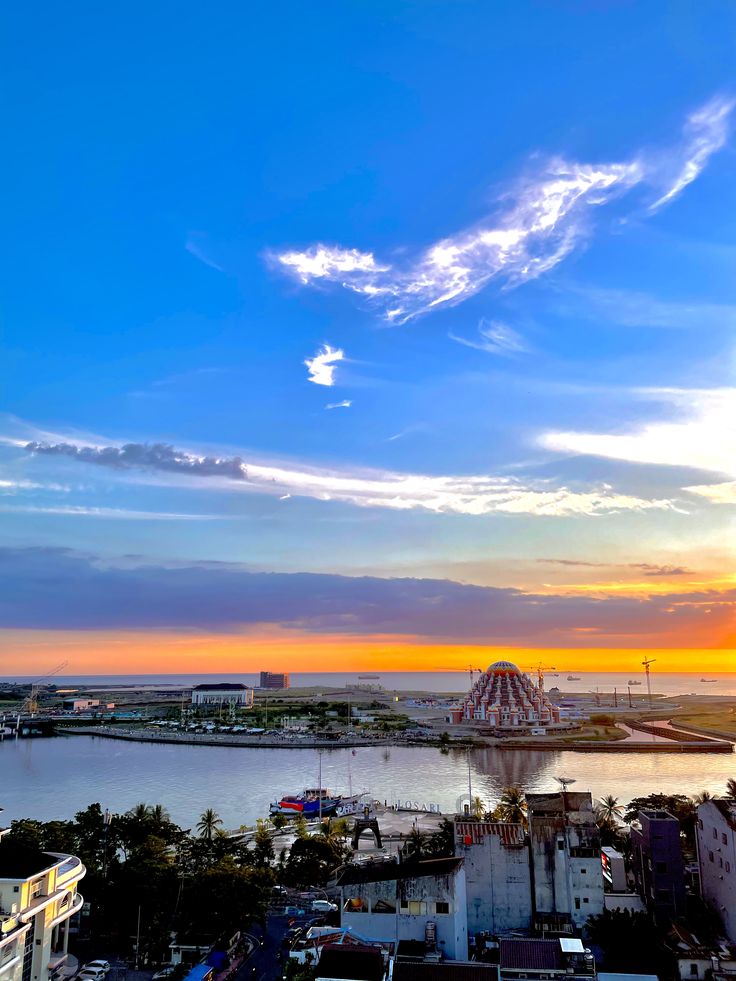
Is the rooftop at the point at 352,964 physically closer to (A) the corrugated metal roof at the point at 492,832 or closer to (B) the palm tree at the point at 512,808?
(A) the corrugated metal roof at the point at 492,832

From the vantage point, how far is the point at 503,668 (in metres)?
75.8

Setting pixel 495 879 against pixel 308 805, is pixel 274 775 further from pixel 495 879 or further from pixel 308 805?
pixel 495 879

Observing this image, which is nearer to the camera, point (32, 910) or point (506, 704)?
point (32, 910)

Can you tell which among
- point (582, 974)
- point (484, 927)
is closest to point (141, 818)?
point (484, 927)

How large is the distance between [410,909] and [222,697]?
9674cm

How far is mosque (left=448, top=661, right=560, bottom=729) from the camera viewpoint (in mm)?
69375

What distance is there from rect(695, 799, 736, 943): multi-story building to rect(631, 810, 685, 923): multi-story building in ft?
2.34

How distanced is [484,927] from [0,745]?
6009 centimetres

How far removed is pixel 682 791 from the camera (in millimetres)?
37250

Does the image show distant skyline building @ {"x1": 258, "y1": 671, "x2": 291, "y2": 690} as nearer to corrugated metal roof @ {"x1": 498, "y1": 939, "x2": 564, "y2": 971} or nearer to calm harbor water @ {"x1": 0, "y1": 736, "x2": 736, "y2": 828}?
calm harbor water @ {"x1": 0, "y1": 736, "x2": 736, "y2": 828}

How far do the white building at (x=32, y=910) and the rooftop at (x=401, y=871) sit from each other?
5.61 meters

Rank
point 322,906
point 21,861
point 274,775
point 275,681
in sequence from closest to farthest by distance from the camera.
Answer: point 21,861 < point 322,906 < point 274,775 < point 275,681

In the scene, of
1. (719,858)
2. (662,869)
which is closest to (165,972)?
(662,869)

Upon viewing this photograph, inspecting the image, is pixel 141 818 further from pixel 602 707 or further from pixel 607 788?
pixel 602 707
